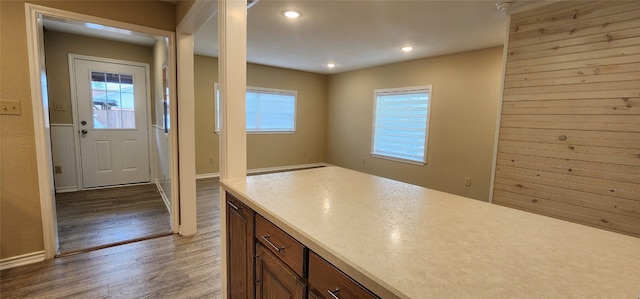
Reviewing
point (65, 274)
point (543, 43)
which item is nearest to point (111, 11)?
point (65, 274)

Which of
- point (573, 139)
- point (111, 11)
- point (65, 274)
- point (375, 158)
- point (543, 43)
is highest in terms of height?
point (111, 11)

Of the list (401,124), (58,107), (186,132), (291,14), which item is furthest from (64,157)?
(401,124)

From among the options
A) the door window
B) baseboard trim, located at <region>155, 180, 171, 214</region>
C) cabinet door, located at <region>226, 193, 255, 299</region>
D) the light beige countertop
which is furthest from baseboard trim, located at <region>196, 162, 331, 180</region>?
the light beige countertop

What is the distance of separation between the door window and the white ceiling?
1.28 m

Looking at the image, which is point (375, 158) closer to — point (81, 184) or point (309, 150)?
point (309, 150)

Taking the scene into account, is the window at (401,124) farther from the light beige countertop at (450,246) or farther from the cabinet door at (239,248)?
the cabinet door at (239,248)

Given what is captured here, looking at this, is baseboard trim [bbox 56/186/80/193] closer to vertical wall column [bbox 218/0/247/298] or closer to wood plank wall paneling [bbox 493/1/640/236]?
vertical wall column [bbox 218/0/247/298]

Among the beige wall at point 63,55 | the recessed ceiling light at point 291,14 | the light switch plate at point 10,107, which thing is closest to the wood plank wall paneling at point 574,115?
the recessed ceiling light at point 291,14

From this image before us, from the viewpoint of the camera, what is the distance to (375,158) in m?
5.49

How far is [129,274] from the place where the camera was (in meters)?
2.06

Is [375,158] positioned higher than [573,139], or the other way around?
[573,139]

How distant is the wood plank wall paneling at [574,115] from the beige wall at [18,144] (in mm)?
3623

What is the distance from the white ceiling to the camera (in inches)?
98.1

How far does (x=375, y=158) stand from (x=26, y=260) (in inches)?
191
